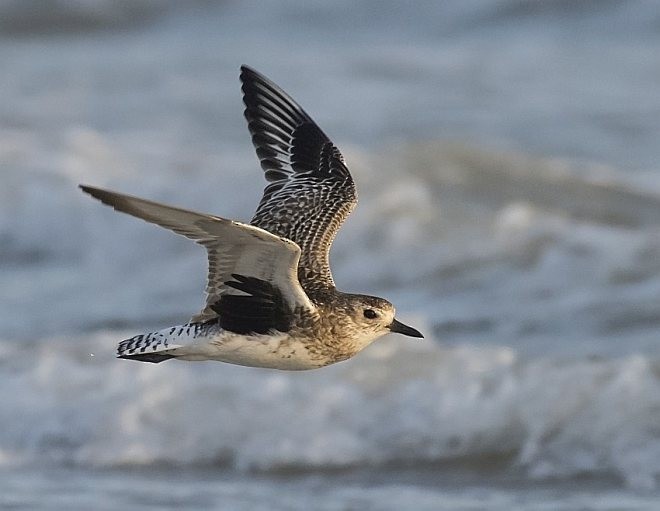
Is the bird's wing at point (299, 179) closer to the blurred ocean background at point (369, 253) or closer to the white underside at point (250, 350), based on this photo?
the white underside at point (250, 350)

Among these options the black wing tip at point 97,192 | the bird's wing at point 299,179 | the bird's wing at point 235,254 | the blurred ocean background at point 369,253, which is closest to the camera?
the black wing tip at point 97,192

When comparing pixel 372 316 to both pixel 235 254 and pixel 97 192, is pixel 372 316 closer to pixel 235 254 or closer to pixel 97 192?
pixel 235 254

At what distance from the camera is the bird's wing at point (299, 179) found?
21.3 ft

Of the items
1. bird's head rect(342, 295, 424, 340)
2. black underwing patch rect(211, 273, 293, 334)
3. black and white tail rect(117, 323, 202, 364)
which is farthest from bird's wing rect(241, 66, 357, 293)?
black and white tail rect(117, 323, 202, 364)

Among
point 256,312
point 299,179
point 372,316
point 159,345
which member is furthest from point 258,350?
point 299,179

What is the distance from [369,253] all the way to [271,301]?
5.69 meters

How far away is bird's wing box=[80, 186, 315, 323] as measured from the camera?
513cm

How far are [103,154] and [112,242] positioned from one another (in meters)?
2.06

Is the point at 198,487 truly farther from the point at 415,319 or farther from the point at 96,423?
the point at 415,319

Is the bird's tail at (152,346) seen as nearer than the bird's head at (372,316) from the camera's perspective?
Yes

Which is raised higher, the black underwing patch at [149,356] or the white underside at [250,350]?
the white underside at [250,350]

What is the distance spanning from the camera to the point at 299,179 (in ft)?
23.2

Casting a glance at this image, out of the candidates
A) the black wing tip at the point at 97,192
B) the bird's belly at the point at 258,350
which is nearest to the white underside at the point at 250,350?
the bird's belly at the point at 258,350

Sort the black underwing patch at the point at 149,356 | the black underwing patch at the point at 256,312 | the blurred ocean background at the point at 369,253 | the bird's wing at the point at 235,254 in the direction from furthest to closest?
1. the blurred ocean background at the point at 369,253
2. the black underwing patch at the point at 149,356
3. the black underwing patch at the point at 256,312
4. the bird's wing at the point at 235,254
